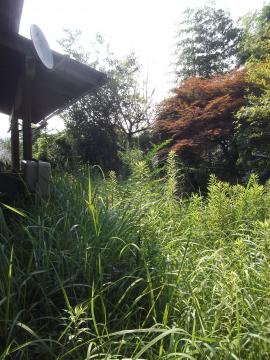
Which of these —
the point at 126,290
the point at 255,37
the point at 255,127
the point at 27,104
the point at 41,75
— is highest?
the point at 255,37

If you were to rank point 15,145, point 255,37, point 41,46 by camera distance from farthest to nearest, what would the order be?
point 255,37
point 15,145
point 41,46

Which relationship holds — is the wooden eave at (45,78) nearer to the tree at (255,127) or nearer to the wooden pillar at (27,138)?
the wooden pillar at (27,138)

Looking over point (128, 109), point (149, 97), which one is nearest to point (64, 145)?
point (128, 109)

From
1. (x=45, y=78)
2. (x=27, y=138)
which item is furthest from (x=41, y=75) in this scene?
(x=27, y=138)

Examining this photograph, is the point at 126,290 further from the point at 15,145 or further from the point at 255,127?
the point at 255,127

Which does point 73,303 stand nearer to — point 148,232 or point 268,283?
point 148,232

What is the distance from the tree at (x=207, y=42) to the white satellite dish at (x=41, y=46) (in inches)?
581

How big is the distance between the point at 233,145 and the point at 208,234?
793 centimetres

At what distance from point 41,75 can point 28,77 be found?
89 centimetres

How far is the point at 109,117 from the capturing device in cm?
1566

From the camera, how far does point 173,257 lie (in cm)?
206

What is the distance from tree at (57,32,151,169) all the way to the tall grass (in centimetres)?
1167

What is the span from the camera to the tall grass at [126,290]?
54.6 inches

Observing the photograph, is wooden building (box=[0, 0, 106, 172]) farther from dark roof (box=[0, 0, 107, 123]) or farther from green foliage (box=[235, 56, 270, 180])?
green foliage (box=[235, 56, 270, 180])
